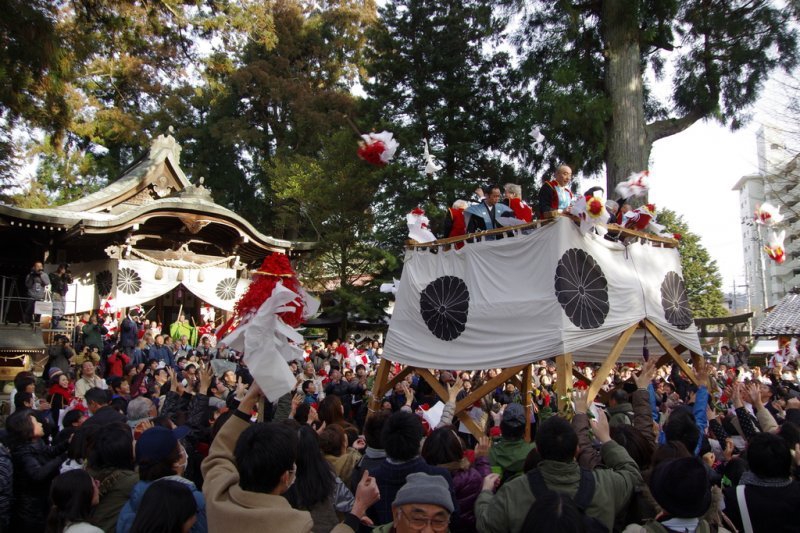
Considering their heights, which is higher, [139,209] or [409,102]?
[409,102]

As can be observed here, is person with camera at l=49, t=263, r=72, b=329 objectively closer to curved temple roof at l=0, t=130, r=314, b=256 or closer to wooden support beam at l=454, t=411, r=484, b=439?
curved temple roof at l=0, t=130, r=314, b=256

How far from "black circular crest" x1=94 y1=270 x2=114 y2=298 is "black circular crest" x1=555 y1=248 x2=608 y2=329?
48.5 feet

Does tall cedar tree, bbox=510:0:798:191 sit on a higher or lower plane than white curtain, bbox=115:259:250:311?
higher

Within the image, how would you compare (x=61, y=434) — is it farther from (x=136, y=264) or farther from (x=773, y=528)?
(x=136, y=264)

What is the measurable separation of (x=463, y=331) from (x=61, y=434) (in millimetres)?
4535

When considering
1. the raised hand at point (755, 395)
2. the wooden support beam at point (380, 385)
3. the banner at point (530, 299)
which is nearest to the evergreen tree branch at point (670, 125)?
the banner at point (530, 299)

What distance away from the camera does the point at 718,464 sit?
196 inches

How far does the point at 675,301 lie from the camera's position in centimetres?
890

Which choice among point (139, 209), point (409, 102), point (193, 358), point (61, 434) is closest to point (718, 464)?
point (61, 434)

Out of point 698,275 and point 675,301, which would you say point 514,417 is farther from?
point 698,275

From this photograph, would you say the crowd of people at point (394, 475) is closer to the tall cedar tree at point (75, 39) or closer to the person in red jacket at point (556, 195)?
the person in red jacket at point (556, 195)

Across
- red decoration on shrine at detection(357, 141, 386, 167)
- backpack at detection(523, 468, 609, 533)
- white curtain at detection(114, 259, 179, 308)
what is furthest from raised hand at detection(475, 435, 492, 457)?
white curtain at detection(114, 259, 179, 308)

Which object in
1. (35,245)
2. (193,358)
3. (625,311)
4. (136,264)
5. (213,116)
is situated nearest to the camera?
(625,311)

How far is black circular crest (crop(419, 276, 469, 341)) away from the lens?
26.4 feet
